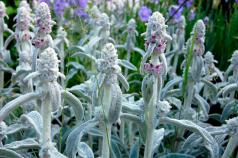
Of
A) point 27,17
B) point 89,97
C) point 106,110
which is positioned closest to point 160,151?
point 89,97

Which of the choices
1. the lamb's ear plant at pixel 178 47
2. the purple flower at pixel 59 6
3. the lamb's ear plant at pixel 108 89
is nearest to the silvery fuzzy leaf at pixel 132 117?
the lamb's ear plant at pixel 108 89

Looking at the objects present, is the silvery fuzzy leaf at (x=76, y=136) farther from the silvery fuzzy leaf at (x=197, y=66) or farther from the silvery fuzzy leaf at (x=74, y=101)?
the silvery fuzzy leaf at (x=197, y=66)

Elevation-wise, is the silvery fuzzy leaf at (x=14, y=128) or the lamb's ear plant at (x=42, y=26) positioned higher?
the lamb's ear plant at (x=42, y=26)

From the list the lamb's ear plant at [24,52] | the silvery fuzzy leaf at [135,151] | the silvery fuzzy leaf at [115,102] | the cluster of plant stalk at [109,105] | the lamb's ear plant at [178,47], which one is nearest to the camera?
the cluster of plant stalk at [109,105]

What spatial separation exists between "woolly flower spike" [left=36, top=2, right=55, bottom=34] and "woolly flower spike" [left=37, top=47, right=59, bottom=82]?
44cm

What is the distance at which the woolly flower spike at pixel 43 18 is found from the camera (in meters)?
1.69

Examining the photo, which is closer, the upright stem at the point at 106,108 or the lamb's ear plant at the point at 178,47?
the upright stem at the point at 106,108

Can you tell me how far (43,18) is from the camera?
5.64 feet

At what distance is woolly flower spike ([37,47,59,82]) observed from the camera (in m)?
1.28

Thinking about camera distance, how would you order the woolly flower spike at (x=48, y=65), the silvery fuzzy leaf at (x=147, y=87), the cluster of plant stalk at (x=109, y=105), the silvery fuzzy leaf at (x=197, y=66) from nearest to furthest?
1. the woolly flower spike at (x=48, y=65)
2. the cluster of plant stalk at (x=109, y=105)
3. the silvery fuzzy leaf at (x=147, y=87)
4. the silvery fuzzy leaf at (x=197, y=66)

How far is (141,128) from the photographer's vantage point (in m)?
1.73

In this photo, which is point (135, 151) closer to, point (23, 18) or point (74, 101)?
point (74, 101)

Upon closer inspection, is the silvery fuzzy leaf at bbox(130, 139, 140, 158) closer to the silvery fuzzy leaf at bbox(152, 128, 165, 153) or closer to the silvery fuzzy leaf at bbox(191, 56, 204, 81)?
the silvery fuzzy leaf at bbox(152, 128, 165, 153)

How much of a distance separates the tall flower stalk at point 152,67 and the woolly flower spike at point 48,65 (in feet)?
1.27
